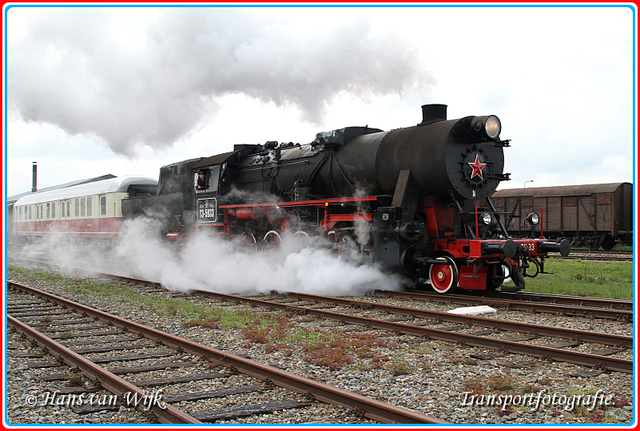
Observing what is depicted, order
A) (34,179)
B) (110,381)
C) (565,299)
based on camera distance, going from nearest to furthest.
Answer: (110,381)
(565,299)
(34,179)

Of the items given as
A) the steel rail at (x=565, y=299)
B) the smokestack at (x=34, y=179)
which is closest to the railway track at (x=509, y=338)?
the steel rail at (x=565, y=299)

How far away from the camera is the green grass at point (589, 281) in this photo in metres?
9.65

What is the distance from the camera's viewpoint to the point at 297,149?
→ 39.8ft

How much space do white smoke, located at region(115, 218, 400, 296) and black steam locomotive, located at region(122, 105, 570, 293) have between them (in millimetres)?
343

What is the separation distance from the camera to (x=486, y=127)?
358 inches

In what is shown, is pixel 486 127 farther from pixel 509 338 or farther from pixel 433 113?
pixel 509 338

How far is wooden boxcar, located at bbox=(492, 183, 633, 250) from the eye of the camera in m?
22.5

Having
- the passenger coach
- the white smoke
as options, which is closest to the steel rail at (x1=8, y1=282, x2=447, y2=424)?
the white smoke

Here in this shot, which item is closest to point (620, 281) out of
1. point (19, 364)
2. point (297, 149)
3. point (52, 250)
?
point (297, 149)

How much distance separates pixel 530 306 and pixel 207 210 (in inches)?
350

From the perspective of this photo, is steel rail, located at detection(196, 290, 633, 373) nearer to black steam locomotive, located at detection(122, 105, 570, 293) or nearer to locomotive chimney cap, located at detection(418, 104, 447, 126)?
black steam locomotive, located at detection(122, 105, 570, 293)

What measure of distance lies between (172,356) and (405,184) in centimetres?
544

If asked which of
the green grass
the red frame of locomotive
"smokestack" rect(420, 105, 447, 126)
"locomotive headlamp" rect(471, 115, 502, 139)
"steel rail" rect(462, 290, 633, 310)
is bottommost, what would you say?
the green grass

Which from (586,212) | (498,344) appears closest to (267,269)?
(498,344)
